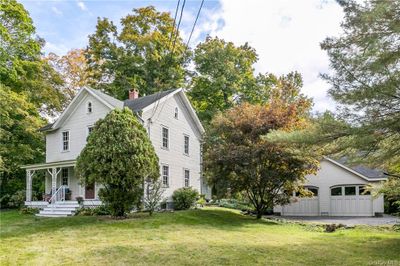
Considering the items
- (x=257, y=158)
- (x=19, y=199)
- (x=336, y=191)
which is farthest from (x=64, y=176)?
(x=336, y=191)

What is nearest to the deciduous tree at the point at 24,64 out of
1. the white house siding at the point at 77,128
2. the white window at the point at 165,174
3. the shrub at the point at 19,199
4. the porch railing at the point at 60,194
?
the white house siding at the point at 77,128

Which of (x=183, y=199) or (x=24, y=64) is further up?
(x=24, y=64)

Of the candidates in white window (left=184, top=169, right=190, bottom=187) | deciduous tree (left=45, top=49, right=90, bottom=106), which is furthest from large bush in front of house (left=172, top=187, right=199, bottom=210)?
deciduous tree (left=45, top=49, right=90, bottom=106)

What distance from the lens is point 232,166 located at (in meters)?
16.9

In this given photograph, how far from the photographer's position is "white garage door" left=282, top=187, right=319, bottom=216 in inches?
923

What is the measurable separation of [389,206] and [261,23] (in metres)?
19.3

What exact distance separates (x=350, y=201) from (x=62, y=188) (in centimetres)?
1658

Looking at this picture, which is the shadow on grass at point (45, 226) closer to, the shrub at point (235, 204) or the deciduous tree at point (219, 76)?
the shrub at point (235, 204)

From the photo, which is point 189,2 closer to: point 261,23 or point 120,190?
point 261,23

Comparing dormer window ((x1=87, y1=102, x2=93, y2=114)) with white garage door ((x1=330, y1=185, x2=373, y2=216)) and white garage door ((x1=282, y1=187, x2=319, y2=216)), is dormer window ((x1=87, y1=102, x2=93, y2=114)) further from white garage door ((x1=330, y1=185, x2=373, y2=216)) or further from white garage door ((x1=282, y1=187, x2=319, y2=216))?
white garage door ((x1=330, y1=185, x2=373, y2=216))

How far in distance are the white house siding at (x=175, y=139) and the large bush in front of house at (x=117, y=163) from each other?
3.55 m

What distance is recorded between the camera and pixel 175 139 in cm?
2166

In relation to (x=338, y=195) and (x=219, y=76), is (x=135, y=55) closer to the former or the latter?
(x=219, y=76)

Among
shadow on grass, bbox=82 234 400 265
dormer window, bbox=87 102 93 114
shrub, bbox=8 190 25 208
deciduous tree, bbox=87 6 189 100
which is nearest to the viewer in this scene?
shadow on grass, bbox=82 234 400 265
